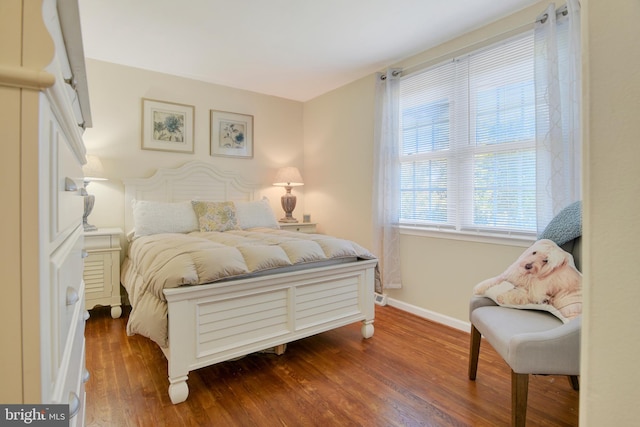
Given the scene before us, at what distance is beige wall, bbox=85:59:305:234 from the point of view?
321 centimetres


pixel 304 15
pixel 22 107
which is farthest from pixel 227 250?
pixel 304 15

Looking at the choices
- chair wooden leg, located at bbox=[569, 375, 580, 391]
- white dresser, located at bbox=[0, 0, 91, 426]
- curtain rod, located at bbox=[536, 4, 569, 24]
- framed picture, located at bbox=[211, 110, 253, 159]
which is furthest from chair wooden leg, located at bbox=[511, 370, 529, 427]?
framed picture, located at bbox=[211, 110, 253, 159]

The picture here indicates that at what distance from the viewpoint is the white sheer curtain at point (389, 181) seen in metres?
3.14

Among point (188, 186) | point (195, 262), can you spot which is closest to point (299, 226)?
point (188, 186)

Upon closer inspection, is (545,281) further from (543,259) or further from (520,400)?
(520,400)

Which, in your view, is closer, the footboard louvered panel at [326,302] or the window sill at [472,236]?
the footboard louvered panel at [326,302]

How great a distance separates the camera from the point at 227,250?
6.37 feet

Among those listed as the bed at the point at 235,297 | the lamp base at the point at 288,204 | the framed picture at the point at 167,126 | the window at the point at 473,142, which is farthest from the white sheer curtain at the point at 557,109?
the framed picture at the point at 167,126

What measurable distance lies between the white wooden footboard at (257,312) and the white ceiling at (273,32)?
188cm

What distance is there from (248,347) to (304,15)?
7.76 feet

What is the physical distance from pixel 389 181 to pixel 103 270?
275 centimetres

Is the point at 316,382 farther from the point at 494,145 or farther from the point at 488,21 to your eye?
the point at 488,21

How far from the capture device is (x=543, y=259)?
169cm

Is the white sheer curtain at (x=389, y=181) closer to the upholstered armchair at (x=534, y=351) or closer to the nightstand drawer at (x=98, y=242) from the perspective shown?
the upholstered armchair at (x=534, y=351)
